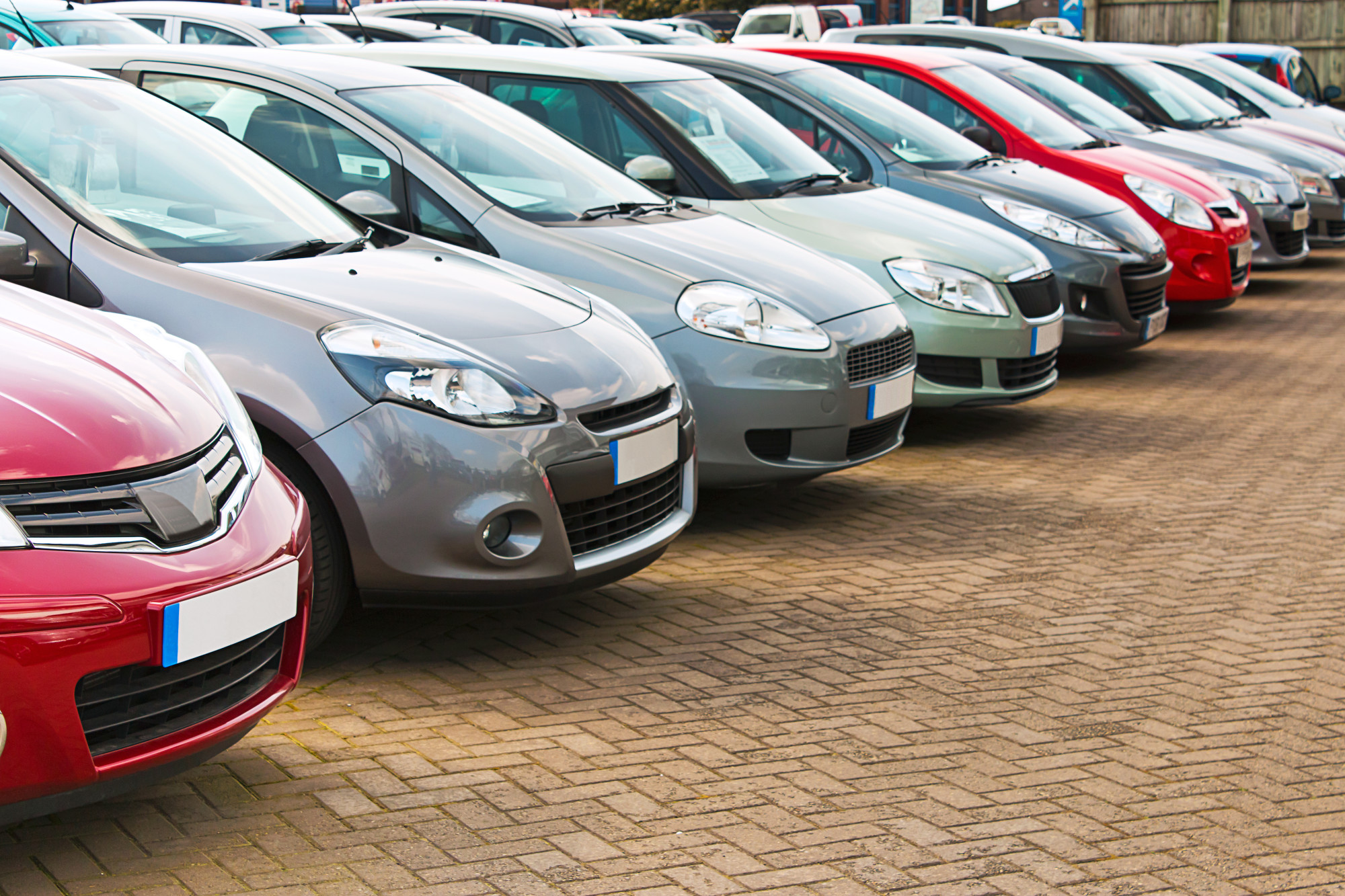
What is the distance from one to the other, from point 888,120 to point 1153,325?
6.96 feet

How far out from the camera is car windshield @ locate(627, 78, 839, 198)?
721 cm

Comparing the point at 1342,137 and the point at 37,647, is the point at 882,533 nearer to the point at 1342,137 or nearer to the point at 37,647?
the point at 37,647

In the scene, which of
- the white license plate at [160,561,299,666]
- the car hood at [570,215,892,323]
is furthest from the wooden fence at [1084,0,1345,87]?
the white license plate at [160,561,299,666]

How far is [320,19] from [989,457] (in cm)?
729

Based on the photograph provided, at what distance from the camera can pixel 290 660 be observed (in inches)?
129

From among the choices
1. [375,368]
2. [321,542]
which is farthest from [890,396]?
[321,542]

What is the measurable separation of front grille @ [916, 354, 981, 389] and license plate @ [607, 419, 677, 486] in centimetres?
294

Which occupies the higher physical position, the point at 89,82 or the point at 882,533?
the point at 89,82

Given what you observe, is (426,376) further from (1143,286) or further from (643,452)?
(1143,286)

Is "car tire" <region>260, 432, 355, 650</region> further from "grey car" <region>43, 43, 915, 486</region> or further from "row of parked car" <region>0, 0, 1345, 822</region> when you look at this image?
"grey car" <region>43, 43, 915, 486</region>

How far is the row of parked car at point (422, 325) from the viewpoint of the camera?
280cm

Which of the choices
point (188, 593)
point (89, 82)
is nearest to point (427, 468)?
point (188, 593)

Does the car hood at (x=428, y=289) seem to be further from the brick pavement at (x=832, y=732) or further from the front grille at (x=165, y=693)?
the front grille at (x=165, y=693)

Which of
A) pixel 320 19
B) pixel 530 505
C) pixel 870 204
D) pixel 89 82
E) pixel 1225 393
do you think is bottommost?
pixel 1225 393
